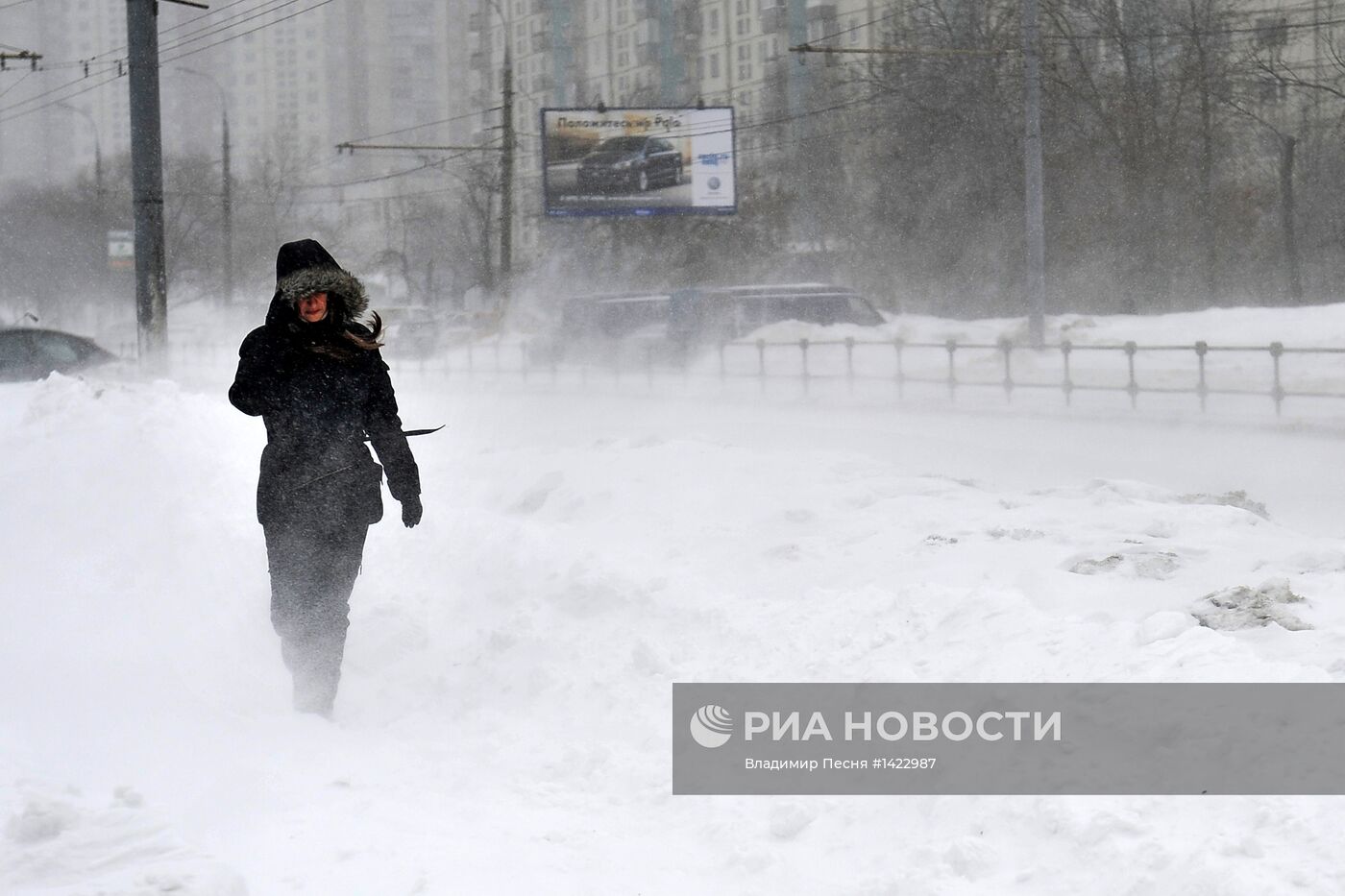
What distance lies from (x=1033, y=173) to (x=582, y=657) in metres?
15.5

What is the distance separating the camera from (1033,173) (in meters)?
19.8

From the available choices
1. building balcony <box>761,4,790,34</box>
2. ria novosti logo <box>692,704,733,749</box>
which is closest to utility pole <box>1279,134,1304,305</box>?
building balcony <box>761,4,790,34</box>

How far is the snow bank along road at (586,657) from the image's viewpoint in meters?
3.71

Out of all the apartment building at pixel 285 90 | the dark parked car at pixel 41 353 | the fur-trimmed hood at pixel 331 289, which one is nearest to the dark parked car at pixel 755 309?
the apartment building at pixel 285 90

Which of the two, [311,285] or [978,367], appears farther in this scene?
[978,367]

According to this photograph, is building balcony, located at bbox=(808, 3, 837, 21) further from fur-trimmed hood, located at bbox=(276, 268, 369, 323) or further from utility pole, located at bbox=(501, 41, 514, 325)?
fur-trimmed hood, located at bbox=(276, 268, 369, 323)

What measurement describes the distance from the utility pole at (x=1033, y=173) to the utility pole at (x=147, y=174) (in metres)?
10.7

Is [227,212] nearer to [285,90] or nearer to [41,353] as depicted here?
[285,90]

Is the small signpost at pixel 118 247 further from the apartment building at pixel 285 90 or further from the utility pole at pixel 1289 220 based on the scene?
the utility pole at pixel 1289 220

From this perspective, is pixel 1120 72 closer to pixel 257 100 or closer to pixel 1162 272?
pixel 1162 272

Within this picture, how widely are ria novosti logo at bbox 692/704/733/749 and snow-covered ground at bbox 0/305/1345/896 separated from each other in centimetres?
13

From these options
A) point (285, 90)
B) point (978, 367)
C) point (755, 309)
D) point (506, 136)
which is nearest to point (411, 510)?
→ point (978, 367)

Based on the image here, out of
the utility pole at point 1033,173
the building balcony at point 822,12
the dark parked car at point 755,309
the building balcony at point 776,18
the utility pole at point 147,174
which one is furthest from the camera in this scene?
the building balcony at point 776,18

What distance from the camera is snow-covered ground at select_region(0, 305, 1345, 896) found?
3713 millimetres
